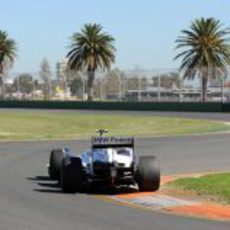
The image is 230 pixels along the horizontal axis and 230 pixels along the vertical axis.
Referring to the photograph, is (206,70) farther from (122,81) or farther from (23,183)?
(23,183)

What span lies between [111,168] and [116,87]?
63.3 meters

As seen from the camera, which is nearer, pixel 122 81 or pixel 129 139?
pixel 129 139

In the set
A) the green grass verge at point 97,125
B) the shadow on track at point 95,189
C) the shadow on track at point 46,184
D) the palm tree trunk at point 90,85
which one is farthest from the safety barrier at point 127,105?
the shadow on track at point 95,189

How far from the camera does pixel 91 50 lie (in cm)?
8881

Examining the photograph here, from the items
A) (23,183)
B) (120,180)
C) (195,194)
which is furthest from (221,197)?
(23,183)

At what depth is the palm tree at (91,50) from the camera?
87.8 meters

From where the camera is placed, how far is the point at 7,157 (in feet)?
81.8

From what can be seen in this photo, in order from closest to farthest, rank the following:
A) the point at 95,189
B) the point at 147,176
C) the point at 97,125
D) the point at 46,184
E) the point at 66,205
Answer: the point at 66,205 < the point at 147,176 < the point at 95,189 < the point at 46,184 < the point at 97,125

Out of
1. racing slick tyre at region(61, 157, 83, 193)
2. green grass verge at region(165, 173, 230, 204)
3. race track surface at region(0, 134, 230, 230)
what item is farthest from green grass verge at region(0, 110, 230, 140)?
racing slick tyre at region(61, 157, 83, 193)

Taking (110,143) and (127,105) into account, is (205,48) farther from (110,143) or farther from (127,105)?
(110,143)

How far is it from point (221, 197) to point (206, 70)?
61.4 m

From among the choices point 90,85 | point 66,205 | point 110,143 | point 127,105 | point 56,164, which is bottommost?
point 66,205

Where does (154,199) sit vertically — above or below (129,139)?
below

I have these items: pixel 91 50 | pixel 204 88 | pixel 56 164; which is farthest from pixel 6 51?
pixel 56 164
